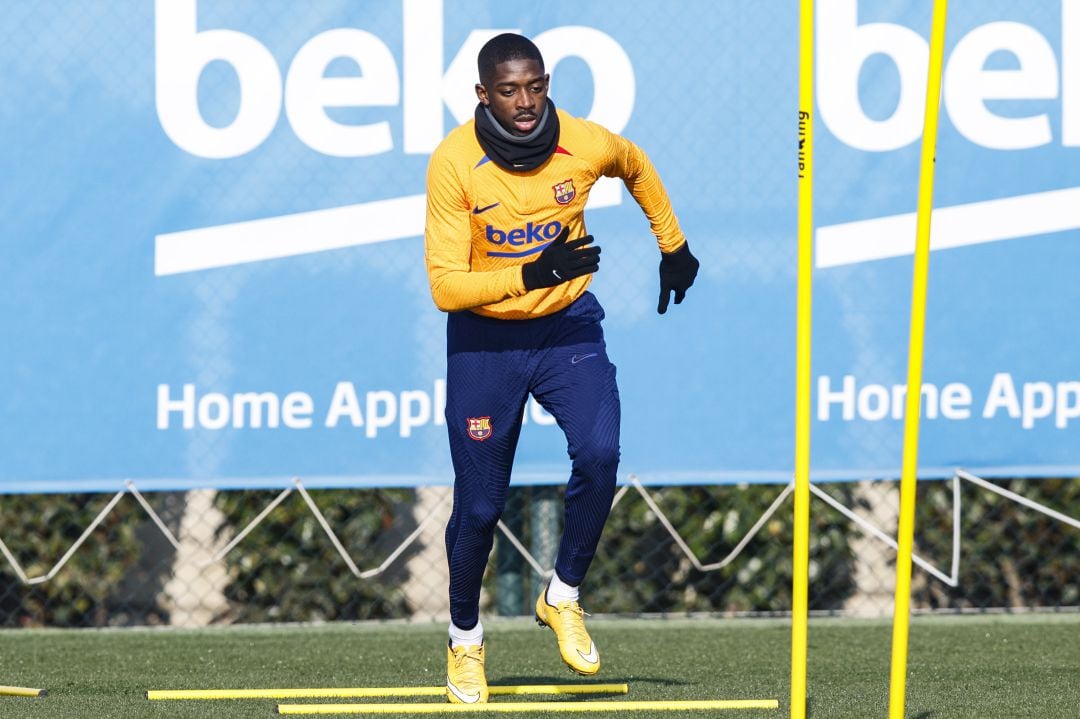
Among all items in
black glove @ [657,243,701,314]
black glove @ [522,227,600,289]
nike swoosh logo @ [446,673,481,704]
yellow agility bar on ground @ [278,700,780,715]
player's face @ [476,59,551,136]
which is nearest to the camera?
black glove @ [522,227,600,289]

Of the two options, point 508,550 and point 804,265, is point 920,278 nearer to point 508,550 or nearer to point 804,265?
point 804,265

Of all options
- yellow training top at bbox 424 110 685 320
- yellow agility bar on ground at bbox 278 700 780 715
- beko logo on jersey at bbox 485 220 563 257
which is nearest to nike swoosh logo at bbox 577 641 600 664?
yellow agility bar on ground at bbox 278 700 780 715

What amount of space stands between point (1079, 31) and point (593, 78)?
1.97 m

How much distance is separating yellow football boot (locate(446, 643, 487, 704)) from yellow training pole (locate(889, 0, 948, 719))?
1.51 m

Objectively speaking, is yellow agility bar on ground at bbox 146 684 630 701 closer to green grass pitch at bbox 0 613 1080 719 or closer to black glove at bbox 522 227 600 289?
green grass pitch at bbox 0 613 1080 719

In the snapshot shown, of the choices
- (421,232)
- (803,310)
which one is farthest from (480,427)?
(421,232)

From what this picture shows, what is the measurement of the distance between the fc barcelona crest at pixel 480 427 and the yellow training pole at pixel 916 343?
55.0 inches

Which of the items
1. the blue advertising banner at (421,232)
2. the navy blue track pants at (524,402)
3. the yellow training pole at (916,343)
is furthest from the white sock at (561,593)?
the blue advertising banner at (421,232)

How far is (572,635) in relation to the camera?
5367 millimetres

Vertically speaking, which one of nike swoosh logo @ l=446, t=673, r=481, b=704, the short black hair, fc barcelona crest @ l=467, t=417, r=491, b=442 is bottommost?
nike swoosh logo @ l=446, t=673, r=481, b=704

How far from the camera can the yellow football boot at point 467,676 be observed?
5398mm

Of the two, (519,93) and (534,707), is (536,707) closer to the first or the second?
(534,707)

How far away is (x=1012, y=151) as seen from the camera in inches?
287

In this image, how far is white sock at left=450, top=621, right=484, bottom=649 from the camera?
18.0 feet
